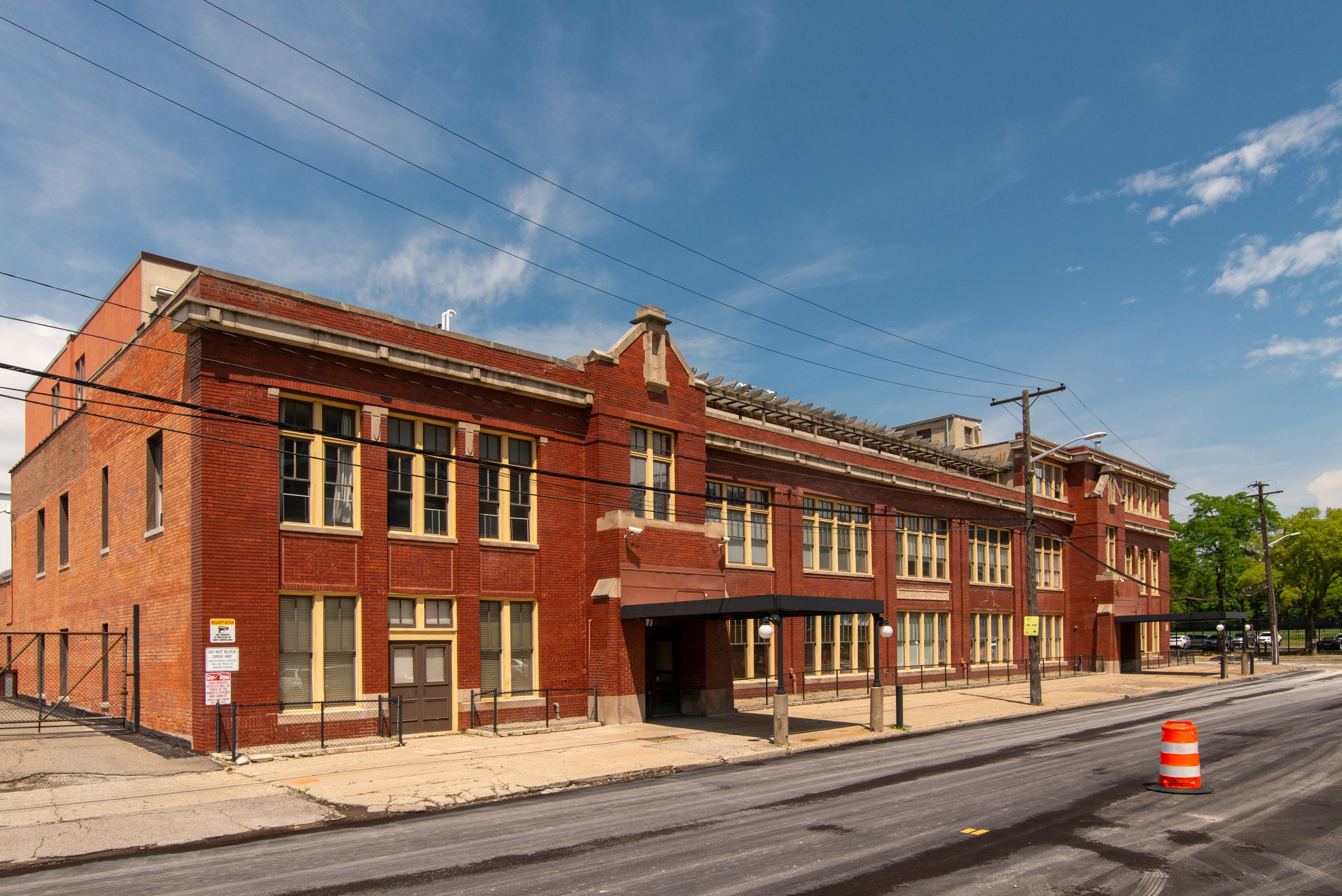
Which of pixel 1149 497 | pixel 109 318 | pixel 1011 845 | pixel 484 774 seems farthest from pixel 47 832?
pixel 1149 497

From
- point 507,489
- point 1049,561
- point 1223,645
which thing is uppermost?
point 507,489

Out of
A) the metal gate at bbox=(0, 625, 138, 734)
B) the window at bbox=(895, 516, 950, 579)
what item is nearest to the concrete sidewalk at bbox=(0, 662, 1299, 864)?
the metal gate at bbox=(0, 625, 138, 734)

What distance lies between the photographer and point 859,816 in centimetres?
1263

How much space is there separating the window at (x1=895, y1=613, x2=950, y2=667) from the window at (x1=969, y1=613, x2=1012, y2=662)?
2.02 metres

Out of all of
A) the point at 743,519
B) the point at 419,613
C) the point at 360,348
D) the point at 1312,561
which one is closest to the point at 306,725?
the point at 419,613

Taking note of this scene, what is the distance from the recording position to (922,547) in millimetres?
38750

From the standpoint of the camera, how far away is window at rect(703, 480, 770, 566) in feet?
98.0

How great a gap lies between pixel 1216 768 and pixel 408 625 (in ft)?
52.3

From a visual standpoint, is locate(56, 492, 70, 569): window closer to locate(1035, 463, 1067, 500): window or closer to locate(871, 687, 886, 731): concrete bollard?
locate(871, 687, 886, 731): concrete bollard

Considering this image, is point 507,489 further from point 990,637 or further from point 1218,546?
point 1218,546

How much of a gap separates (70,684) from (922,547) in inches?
1167

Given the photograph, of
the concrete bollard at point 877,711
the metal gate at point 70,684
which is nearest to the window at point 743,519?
the concrete bollard at point 877,711

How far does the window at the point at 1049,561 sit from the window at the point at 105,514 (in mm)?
40651

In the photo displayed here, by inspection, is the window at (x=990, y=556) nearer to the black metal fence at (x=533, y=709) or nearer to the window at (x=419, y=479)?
the black metal fence at (x=533, y=709)
